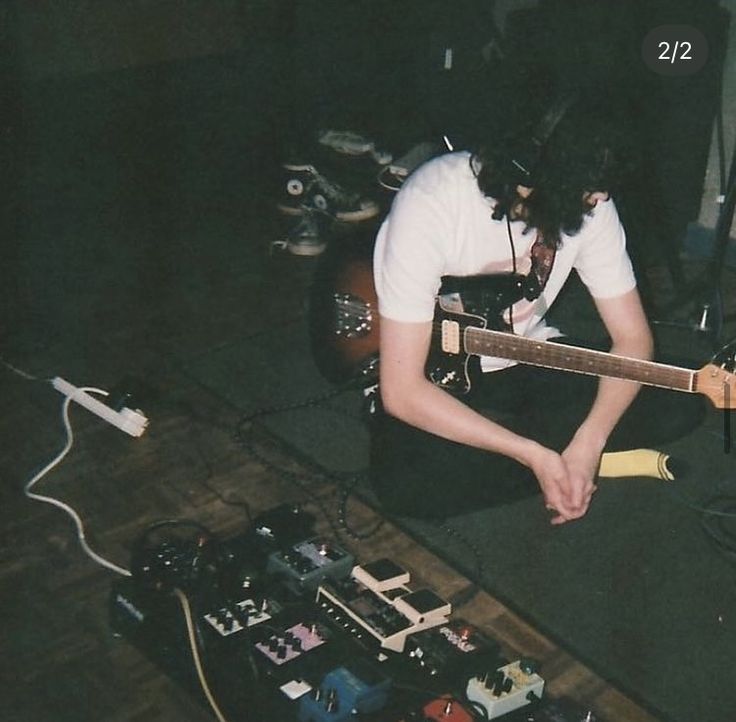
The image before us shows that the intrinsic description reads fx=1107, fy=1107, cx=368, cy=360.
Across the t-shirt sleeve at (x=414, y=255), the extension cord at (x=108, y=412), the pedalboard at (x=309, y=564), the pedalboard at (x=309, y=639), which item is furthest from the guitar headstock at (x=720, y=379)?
Answer: the extension cord at (x=108, y=412)

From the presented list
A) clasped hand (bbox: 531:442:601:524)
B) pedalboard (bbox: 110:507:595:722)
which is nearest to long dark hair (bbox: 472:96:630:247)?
clasped hand (bbox: 531:442:601:524)

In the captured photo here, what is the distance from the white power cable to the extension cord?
0.03 metres

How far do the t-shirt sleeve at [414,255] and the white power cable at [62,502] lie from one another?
32.9 inches

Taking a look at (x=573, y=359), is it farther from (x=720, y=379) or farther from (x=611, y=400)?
(x=720, y=379)

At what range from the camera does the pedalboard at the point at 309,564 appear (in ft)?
7.22

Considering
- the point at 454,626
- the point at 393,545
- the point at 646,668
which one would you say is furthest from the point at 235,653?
the point at 646,668

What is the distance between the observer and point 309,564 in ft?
7.33

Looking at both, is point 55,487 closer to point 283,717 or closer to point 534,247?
point 283,717

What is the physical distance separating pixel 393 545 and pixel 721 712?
31.3 inches

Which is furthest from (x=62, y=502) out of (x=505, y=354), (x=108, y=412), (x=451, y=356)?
(x=505, y=354)

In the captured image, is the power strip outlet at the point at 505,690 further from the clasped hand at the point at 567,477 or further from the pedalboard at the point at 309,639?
the clasped hand at the point at 567,477

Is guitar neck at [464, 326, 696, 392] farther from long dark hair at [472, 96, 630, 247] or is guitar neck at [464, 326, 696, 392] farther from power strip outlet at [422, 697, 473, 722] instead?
power strip outlet at [422, 697, 473, 722]

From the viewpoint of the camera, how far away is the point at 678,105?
3896 mm

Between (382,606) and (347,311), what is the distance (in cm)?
90
